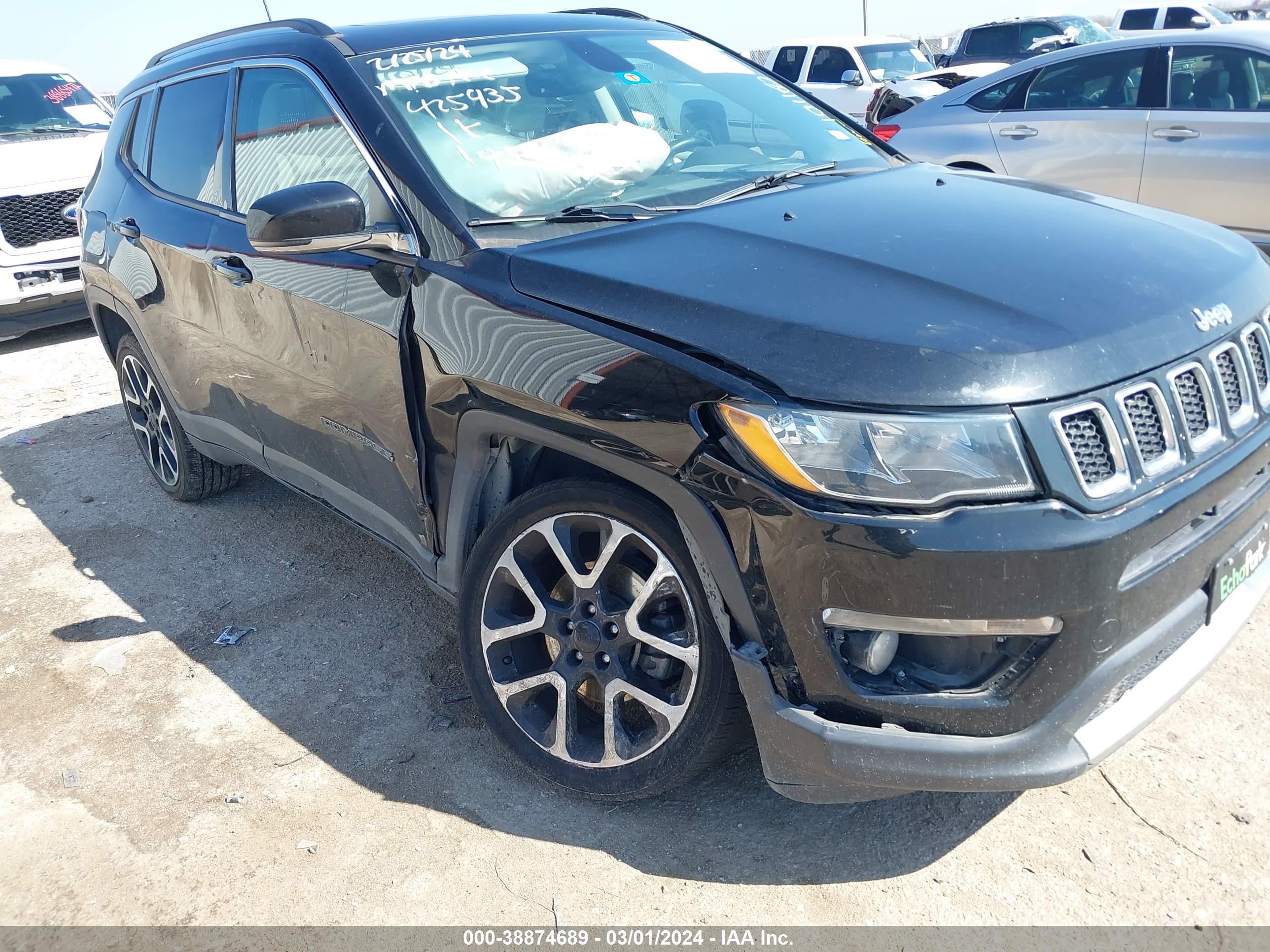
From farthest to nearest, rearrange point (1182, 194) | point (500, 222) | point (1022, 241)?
1. point (1182, 194)
2. point (500, 222)
3. point (1022, 241)

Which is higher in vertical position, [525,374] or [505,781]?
[525,374]

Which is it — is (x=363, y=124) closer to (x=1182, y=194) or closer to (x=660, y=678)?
(x=660, y=678)

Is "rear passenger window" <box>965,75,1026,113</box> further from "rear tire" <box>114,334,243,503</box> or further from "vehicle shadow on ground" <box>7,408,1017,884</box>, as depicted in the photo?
"rear tire" <box>114,334,243,503</box>

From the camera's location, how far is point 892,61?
15.4m

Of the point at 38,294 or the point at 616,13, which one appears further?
the point at 38,294

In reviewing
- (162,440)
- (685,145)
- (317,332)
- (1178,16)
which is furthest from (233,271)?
(1178,16)

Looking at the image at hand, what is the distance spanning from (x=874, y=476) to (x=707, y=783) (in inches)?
45.0

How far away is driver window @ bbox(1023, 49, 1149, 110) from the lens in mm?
6531

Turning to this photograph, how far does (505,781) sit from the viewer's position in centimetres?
274

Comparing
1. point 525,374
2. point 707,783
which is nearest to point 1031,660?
point 707,783

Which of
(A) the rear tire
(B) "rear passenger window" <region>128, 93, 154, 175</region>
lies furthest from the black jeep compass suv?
(A) the rear tire

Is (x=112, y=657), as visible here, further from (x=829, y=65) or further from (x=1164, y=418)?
(x=829, y=65)

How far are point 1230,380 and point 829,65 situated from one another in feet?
45.4

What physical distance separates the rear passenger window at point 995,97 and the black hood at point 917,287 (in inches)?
197
